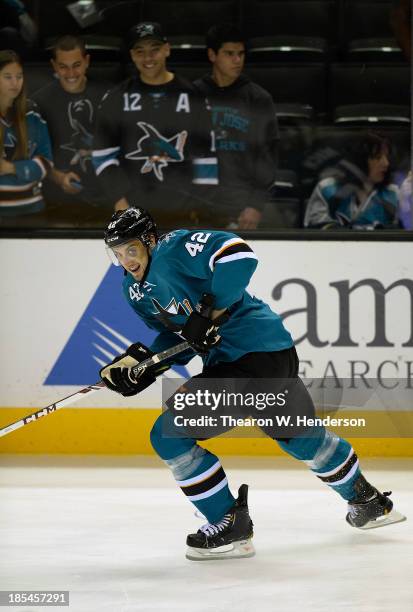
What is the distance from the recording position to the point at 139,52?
5449 millimetres

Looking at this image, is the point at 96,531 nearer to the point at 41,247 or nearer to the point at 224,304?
the point at 224,304

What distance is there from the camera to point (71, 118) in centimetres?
545

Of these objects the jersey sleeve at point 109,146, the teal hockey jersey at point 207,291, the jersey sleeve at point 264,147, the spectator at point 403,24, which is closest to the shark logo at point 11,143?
the jersey sleeve at point 109,146

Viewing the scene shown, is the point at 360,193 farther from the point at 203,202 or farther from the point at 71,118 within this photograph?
the point at 71,118

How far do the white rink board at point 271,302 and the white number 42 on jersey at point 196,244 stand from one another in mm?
1767

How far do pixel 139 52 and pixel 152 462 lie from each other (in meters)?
1.80

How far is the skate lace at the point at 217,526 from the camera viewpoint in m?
3.39

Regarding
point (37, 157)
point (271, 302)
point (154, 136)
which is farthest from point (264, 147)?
point (37, 157)

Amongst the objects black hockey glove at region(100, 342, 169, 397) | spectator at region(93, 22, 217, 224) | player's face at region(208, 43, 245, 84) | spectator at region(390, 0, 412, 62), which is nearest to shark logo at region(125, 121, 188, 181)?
spectator at region(93, 22, 217, 224)

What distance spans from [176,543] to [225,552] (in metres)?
0.23

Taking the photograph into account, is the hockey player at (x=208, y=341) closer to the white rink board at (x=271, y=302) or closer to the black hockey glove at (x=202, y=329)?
the black hockey glove at (x=202, y=329)

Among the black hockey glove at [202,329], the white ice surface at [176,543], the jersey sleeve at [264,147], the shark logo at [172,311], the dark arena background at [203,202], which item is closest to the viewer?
the white ice surface at [176,543]

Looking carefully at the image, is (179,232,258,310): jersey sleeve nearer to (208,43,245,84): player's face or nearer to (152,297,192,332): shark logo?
(152,297,192,332): shark logo

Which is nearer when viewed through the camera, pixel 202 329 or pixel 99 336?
pixel 202 329
